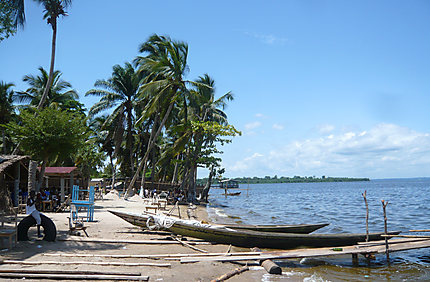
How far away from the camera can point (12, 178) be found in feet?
57.5

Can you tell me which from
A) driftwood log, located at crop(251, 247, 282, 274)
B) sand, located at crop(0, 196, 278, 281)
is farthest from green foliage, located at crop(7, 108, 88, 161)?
driftwood log, located at crop(251, 247, 282, 274)

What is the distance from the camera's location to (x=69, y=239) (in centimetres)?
1002

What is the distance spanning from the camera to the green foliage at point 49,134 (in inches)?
627

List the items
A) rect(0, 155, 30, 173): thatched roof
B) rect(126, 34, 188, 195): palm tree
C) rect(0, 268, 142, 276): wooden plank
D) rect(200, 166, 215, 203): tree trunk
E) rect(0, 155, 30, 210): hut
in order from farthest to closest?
rect(200, 166, 215, 203): tree trunk → rect(126, 34, 188, 195): palm tree → rect(0, 155, 30, 210): hut → rect(0, 155, 30, 173): thatched roof → rect(0, 268, 142, 276): wooden plank

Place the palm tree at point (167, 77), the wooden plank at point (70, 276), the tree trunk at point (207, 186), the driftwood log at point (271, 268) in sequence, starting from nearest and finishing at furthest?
1. the wooden plank at point (70, 276)
2. the driftwood log at point (271, 268)
3. the palm tree at point (167, 77)
4. the tree trunk at point (207, 186)

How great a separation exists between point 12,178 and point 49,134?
3.90 meters

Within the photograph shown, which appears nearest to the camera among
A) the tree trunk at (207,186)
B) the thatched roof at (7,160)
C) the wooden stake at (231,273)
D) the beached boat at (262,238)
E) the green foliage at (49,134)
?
the wooden stake at (231,273)

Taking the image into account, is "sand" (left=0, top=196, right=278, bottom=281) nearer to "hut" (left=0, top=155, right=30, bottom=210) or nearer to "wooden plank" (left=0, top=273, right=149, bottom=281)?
"wooden plank" (left=0, top=273, right=149, bottom=281)

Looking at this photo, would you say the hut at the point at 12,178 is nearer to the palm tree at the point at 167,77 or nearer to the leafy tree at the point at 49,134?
the leafy tree at the point at 49,134

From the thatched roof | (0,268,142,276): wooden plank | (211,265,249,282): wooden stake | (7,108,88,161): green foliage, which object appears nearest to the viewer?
(0,268,142,276): wooden plank

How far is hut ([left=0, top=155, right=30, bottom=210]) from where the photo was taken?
15.0 m

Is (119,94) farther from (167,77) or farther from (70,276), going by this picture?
(70,276)

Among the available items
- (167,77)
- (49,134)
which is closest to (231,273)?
(49,134)

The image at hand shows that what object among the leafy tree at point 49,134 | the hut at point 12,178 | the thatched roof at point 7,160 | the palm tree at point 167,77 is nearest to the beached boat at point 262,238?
the leafy tree at point 49,134
